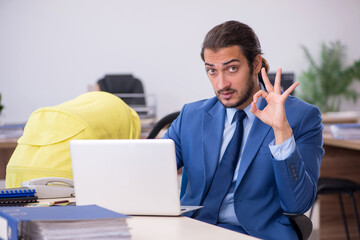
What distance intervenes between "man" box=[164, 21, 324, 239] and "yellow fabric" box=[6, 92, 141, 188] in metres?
0.47

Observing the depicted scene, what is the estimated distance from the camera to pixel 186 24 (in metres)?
8.17

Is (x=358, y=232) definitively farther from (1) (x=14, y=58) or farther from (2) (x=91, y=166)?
(1) (x=14, y=58)

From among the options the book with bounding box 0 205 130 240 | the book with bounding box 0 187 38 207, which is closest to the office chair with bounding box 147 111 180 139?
the book with bounding box 0 187 38 207

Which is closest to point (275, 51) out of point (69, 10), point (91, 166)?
point (69, 10)

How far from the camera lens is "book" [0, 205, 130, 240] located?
1128 millimetres

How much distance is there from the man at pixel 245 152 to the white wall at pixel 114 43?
235 inches

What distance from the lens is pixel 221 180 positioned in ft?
6.27

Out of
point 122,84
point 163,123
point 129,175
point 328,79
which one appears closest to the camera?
point 129,175

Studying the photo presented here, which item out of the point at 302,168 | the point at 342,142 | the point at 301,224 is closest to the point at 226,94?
the point at 302,168

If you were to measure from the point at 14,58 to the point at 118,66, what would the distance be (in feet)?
5.29

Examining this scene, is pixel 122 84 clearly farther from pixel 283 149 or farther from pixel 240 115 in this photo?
pixel 283 149

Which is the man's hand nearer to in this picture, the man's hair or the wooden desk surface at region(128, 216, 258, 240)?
the man's hair

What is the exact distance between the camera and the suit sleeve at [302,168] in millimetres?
1695

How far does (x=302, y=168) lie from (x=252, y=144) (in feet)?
0.74
